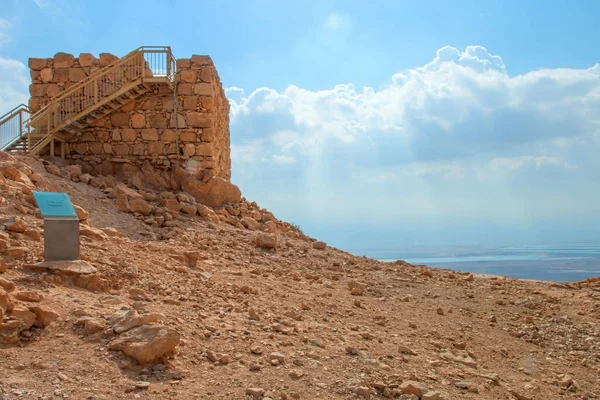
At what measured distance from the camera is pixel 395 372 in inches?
224

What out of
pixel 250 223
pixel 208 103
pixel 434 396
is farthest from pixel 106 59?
pixel 434 396

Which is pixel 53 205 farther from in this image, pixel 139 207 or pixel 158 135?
pixel 158 135

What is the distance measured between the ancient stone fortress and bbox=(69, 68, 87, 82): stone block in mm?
181

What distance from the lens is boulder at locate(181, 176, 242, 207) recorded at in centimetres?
1434

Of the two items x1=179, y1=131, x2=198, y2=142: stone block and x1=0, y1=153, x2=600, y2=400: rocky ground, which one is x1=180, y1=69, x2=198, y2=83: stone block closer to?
x1=179, y1=131, x2=198, y2=142: stone block

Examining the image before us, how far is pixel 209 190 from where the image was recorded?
14.5 meters

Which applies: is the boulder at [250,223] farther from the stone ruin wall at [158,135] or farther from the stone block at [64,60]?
the stone block at [64,60]

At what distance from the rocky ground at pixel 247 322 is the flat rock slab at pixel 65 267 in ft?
0.06

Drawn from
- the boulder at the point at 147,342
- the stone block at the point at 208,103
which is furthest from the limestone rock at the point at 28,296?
the stone block at the point at 208,103

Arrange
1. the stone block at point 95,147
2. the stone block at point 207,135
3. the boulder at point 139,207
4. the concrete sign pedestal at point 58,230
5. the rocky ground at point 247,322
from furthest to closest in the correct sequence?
the stone block at point 95,147, the stone block at point 207,135, the boulder at point 139,207, the concrete sign pedestal at point 58,230, the rocky ground at point 247,322

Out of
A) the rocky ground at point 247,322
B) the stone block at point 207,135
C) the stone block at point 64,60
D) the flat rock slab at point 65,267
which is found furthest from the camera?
the stone block at point 64,60

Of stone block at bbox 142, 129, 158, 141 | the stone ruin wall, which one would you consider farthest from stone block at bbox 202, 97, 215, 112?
stone block at bbox 142, 129, 158, 141

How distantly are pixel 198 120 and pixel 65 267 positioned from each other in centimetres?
889

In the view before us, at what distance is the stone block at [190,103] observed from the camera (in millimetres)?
14883
